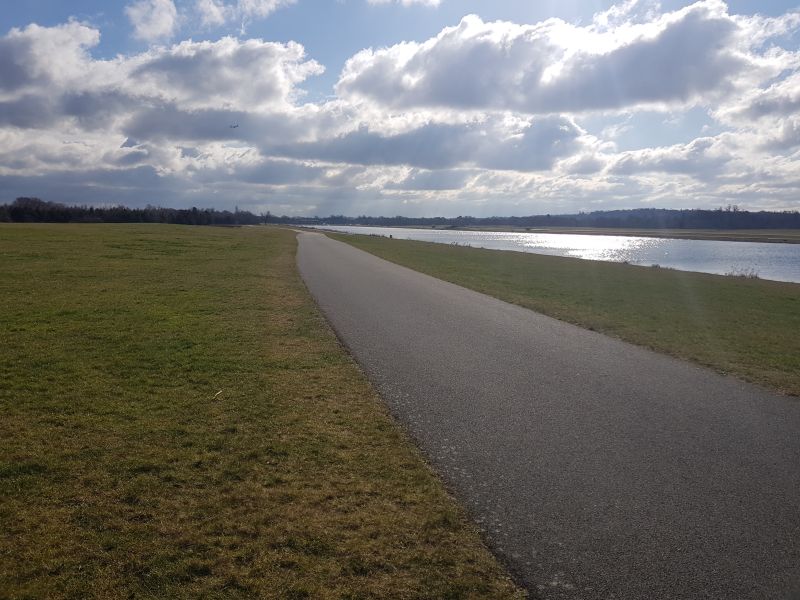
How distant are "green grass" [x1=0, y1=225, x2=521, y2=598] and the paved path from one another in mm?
391

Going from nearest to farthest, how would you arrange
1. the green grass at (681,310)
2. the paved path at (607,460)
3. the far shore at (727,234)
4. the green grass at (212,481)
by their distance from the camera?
the green grass at (212,481) < the paved path at (607,460) < the green grass at (681,310) < the far shore at (727,234)

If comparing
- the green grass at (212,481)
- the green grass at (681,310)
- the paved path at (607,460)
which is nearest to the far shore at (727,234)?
the green grass at (681,310)

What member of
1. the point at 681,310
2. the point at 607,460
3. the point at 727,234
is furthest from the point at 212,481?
the point at 727,234

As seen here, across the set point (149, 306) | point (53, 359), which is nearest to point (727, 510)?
point (53, 359)

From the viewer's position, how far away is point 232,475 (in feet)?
15.6

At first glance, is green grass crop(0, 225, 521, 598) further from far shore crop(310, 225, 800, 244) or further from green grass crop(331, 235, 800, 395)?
far shore crop(310, 225, 800, 244)

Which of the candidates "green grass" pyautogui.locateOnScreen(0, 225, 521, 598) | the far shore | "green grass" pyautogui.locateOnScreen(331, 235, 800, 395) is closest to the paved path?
"green grass" pyautogui.locateOnScreen(0, 225, 521, 598)

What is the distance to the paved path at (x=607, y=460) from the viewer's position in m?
3.61

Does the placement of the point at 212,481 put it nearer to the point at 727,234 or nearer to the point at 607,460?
the point at 607,460

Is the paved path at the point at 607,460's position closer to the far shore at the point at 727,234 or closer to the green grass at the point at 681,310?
the green grass at the point at 681,310

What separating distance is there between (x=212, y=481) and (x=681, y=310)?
15506mm

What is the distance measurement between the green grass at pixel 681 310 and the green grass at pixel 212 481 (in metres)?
6.11

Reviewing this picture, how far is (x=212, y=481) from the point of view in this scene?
4.64 metres

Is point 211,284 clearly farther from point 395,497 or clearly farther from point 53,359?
point 395,497
